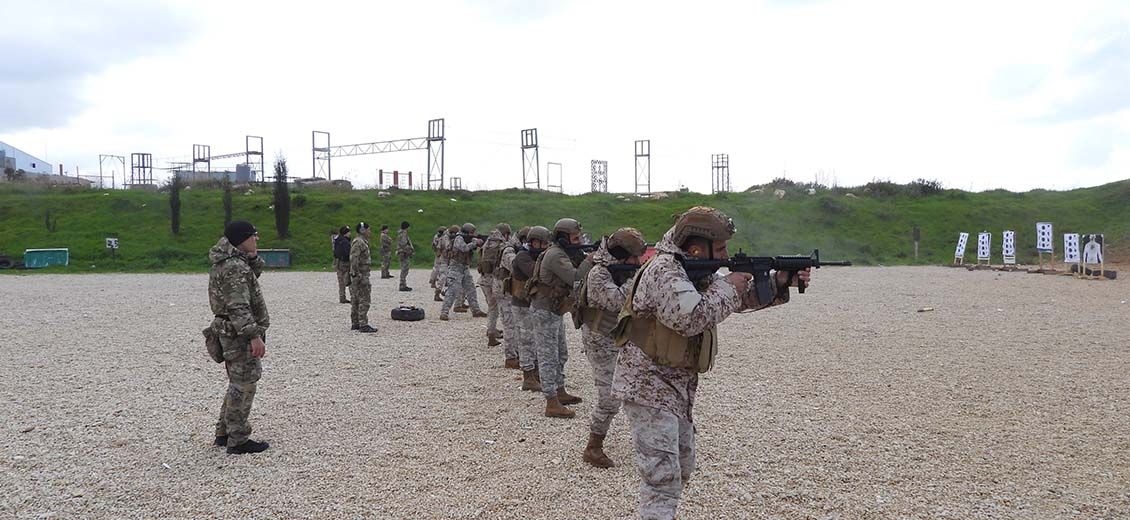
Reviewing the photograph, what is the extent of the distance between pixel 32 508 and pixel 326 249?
29.0 metres

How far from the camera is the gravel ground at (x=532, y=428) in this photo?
5.02 meters

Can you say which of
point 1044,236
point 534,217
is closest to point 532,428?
point 1044,236

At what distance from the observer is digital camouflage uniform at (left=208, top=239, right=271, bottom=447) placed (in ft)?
18.9

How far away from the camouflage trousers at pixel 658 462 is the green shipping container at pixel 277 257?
28456 millimetres

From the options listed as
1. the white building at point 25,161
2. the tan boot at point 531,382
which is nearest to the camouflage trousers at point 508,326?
the tan boot at point 531,382

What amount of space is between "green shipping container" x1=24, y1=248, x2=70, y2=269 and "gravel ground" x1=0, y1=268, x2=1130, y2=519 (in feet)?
67.0

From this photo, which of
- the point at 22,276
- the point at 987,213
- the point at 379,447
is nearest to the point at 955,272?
the point at 987,213

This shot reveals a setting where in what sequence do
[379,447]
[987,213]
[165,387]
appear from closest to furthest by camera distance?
[379,447], [165,387], [987,213]

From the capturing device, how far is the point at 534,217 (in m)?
39.8

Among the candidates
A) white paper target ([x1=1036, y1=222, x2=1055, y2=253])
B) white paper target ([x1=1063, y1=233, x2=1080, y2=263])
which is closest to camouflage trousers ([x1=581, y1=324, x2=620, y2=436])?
white paper target ([x1=1063, y1=233, x2=1080, y2=263])

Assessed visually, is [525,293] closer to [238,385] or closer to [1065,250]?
[238,385]

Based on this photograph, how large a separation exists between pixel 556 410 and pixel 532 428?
43cm

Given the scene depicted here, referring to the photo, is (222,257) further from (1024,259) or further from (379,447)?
(1024,259)

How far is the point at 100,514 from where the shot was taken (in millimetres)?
4863
